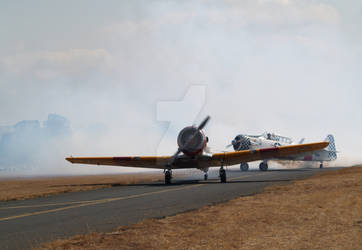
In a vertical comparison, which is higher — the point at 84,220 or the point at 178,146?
the point at 178,146

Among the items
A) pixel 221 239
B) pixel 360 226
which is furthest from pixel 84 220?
pixel 360 226

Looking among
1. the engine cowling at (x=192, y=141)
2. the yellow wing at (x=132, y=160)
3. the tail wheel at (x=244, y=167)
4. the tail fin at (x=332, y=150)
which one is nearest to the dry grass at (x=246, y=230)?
the engine cowling at (x=192, y=141)

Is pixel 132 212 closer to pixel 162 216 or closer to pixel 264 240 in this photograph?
pixel 162 216

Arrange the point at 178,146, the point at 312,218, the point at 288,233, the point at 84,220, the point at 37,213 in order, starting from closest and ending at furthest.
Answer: the point at 288,233 < the point at 312,218 < the point at 84,220 < the point at 37,213 < the point at 178,146

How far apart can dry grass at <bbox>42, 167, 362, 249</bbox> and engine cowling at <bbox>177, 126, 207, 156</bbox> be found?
12995 millimetres

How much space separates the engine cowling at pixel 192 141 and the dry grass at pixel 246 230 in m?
13.0

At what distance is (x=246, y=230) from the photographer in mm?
8258

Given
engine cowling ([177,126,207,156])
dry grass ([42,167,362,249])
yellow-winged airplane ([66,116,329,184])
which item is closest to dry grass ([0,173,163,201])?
yellow-winged airplane ([66,116,329,184])

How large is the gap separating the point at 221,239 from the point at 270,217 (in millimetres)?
2797

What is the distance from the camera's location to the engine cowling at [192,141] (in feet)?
81.1

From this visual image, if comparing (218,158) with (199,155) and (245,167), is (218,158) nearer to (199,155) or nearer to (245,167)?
(199,155)

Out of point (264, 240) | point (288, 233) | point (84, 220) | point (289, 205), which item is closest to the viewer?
point (264, 240)

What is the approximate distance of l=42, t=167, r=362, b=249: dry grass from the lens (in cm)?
704

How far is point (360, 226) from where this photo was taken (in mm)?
8242
